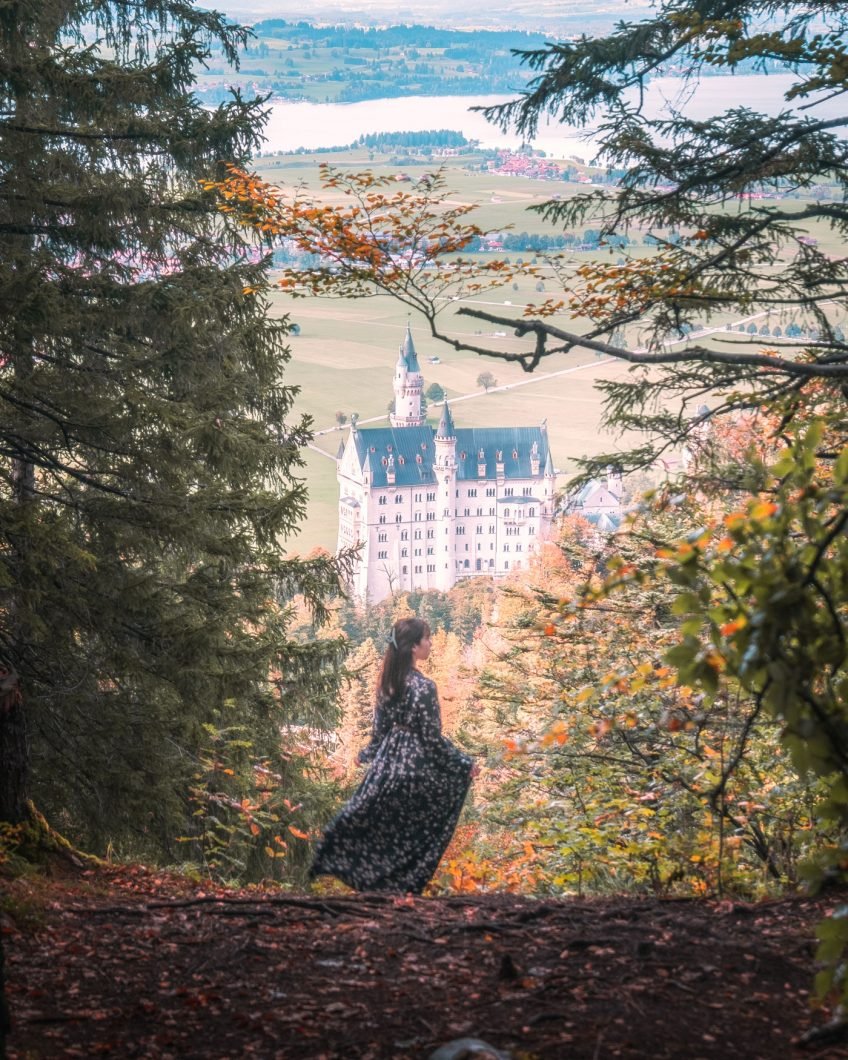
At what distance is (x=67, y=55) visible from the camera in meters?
8.43

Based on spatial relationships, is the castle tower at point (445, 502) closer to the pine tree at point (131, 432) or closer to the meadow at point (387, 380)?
the meadow at point (387, 380)

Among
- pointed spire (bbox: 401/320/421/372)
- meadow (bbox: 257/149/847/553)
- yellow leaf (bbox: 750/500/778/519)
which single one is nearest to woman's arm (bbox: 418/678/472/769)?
yellow leaf (bbox: 750/500/778/519)

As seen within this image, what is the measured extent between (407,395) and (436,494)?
10.1 metres

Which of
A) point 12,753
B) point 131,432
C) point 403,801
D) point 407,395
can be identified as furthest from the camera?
point 407,395

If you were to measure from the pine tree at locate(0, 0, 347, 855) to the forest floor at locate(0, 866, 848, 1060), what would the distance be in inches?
142

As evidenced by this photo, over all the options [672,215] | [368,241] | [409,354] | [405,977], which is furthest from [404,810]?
[409,354]

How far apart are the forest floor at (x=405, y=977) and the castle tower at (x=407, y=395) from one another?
3691 inches

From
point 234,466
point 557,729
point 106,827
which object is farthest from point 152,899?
point 234,466

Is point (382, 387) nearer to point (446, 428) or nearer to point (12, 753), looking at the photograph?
point (446, 428)

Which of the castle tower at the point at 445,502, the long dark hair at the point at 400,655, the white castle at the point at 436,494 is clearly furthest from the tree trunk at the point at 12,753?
the castle tower at the point at 445,502

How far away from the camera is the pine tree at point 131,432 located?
7953mm

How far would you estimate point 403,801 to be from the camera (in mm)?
5102

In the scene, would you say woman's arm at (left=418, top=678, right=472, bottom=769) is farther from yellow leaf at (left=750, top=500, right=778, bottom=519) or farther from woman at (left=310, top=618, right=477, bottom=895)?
yellow leaf at (left=750, top=500, right=778, bottom=519)

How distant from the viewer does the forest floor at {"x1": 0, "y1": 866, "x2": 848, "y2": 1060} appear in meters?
3.00
